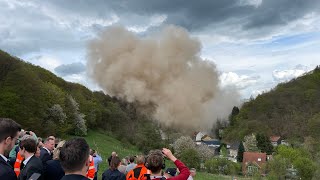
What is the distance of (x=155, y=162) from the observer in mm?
4234

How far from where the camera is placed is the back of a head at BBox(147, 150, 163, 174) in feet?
13.9

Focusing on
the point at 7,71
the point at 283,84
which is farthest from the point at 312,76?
the point at 7,71

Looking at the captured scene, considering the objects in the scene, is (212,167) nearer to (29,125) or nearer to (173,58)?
(29,125)

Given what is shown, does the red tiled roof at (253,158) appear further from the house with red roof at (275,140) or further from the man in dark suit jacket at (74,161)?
the man in dark suit jacket at (74,161)

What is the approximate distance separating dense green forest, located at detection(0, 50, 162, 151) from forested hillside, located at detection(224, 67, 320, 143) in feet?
49.5

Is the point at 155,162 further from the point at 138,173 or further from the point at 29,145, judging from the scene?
the point at 29,145

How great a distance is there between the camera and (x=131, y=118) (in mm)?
58281

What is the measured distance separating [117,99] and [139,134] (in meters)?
18.6

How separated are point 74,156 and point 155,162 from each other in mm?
1424

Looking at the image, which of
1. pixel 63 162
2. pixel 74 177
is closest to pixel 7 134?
pixel 63 162

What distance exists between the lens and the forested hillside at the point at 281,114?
187 feet

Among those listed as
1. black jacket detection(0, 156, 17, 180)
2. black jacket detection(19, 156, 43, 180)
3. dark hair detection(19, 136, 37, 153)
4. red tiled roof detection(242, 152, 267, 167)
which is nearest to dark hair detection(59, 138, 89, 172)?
black jacket detection(0, 156, 17, 180)

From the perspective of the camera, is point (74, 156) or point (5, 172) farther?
point (5, 172)

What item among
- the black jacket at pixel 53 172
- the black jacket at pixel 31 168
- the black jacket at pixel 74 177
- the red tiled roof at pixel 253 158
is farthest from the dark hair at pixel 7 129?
Answer: the red tiled roof at pixel 253 158
